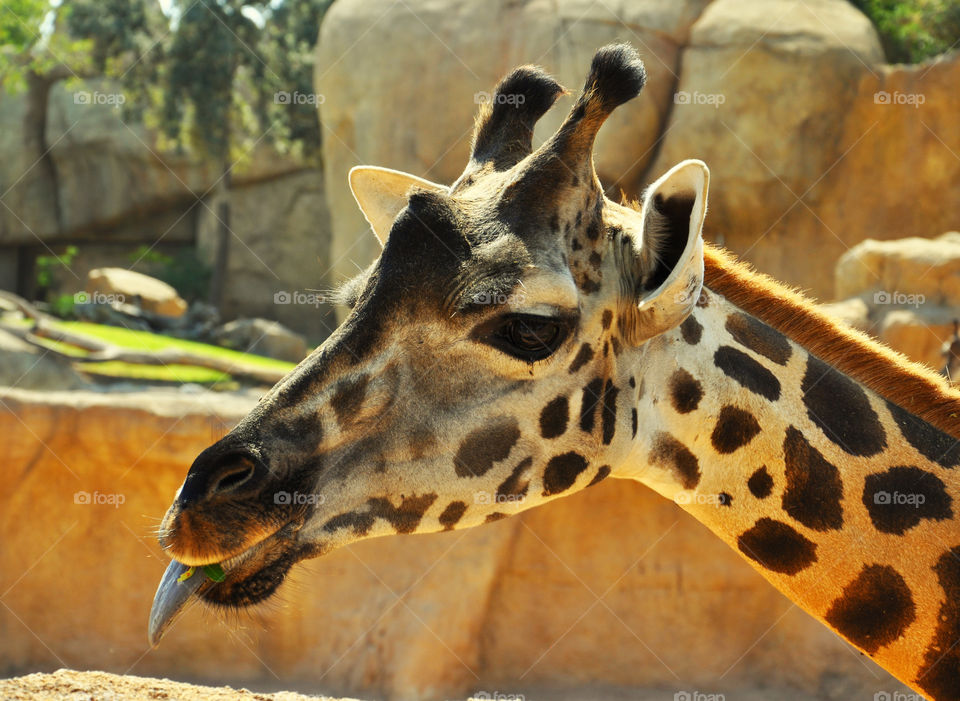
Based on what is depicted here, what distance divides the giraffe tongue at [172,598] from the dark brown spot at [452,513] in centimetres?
73

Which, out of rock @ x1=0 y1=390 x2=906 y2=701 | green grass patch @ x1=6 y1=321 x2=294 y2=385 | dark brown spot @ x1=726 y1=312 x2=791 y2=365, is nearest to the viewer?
dark brown spot @ x1=726 y1=312 x2=791 y2=365

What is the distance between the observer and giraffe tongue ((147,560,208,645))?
268cm

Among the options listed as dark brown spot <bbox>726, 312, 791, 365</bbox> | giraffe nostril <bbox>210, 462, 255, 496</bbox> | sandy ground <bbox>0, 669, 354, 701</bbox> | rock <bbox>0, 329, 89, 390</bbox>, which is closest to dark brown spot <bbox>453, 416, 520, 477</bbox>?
giraffe nostril <bbox>210, 462, 255, 496</bbox>

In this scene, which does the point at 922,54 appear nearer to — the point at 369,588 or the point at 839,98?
the point at 839,98

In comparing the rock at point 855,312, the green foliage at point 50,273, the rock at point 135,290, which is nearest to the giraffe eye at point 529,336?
the rock at point 855,312

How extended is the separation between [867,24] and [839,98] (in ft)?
5.83

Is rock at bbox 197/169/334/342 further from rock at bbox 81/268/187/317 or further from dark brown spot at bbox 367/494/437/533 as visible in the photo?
dark brown spot at bbox 367/494/437/533

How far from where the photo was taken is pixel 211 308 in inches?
1099

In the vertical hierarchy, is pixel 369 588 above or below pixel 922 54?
below

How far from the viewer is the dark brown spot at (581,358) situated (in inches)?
119

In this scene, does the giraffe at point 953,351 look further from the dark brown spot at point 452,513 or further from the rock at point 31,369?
the rock at point 31,369

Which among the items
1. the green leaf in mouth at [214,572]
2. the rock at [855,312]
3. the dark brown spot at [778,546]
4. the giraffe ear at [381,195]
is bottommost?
the rock at [855,312]

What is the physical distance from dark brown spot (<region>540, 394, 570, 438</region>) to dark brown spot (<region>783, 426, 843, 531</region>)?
743 millimetres

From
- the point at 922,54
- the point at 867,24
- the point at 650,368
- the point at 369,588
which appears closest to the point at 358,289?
the point at 650,368
